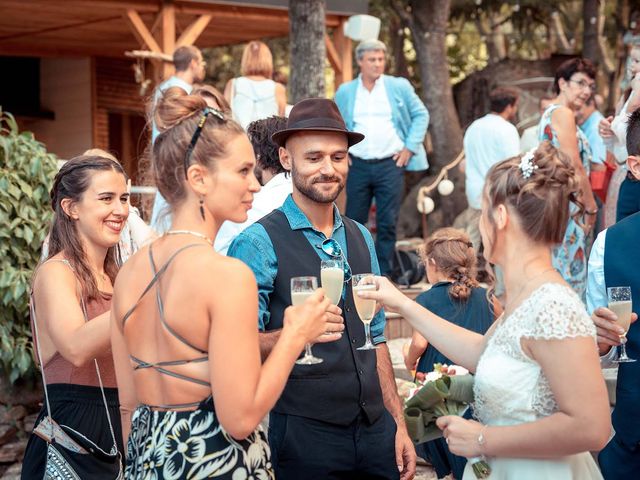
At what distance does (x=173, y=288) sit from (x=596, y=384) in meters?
1.20

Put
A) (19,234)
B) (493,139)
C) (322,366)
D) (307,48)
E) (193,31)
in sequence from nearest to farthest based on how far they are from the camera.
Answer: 1. (322,366)
2. (19,234)
3. (493,139)
4. (307,48)
5. (193,31)

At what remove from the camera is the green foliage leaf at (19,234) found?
22.9ft

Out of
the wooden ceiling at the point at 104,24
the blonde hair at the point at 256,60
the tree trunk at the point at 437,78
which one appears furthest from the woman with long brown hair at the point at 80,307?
the tree trunk at the point at 437,78

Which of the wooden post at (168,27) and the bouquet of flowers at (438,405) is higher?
the wooden post at (168,27)

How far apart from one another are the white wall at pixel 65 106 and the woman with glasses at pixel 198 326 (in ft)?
45.7

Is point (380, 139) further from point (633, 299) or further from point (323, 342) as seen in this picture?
point (323, 342)

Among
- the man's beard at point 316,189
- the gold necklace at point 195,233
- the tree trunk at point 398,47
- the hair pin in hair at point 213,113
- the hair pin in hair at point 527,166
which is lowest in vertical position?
the gold necklace at point 195,233

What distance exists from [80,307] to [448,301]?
7.24 ft

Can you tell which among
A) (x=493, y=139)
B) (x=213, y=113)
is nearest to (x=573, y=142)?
(x=493, y=139)

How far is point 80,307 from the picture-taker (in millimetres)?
3816

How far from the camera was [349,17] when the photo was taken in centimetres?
1303

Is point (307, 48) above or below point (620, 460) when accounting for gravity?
above

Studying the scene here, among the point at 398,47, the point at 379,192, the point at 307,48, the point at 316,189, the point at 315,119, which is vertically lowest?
the point at 379,192

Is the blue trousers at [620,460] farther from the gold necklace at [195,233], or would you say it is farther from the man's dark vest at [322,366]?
the gold necklace at [195,233]
